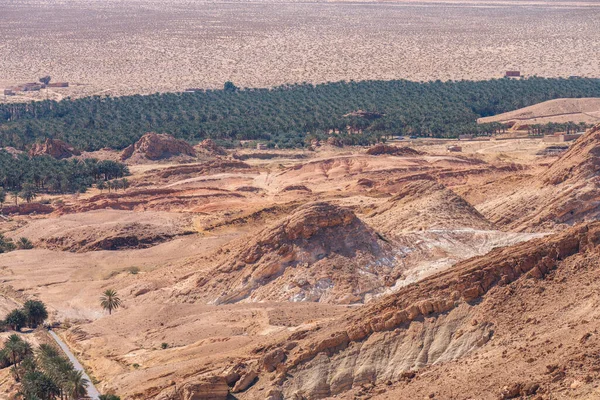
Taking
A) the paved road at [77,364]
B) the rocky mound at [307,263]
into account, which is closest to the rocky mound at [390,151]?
the rocky mound at [307,263]

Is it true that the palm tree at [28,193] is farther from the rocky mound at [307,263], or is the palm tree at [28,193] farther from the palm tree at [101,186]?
the rocky mound at [307,263]

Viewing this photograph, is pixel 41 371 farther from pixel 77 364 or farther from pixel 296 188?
pixel 296 188

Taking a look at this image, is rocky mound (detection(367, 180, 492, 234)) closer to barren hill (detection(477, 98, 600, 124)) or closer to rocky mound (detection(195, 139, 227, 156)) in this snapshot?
rocky mound (detection(195, 139, 227, 156))

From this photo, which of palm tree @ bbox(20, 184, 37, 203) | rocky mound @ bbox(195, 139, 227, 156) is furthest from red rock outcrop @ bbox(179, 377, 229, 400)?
rocky mound @ bbox(195, 139, 227, 156)

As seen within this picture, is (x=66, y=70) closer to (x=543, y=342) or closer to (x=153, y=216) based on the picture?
(x=153, y=216)

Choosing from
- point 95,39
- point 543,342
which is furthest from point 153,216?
point 95,39
